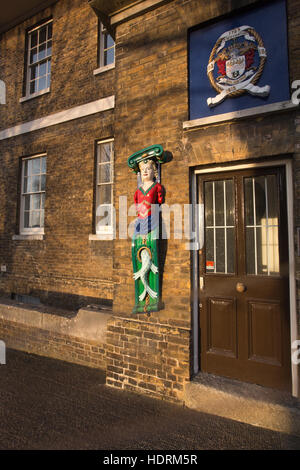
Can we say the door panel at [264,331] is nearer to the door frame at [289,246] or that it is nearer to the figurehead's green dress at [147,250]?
the door frame at [289,246]

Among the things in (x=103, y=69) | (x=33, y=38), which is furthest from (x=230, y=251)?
(x=33, y=38)

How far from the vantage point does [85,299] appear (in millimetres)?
6301

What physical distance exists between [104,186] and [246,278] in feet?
13.2

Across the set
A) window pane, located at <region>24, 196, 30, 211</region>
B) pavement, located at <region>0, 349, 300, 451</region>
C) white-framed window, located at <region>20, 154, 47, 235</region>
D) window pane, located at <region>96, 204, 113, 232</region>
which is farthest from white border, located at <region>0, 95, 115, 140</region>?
pavement, located at <region>0, 349, 300, 451</region>

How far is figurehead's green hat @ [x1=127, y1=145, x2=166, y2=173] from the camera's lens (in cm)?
387

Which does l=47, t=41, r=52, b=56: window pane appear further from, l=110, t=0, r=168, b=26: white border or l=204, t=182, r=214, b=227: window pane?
l=204, t=182, r=214, b=227: window pane

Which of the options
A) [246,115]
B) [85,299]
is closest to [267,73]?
[246,115]

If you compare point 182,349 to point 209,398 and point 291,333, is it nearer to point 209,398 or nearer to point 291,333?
point 209,398

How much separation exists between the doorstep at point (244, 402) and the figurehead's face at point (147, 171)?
2717 millimetres

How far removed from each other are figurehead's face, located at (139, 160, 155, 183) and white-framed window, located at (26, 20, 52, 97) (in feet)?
17.0

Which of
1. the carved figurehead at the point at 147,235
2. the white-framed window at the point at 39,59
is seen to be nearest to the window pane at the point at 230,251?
the carved figurehead at the point at 147,235

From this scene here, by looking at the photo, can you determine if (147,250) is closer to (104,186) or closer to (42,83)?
(104,186)

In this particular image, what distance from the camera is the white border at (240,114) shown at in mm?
3225
